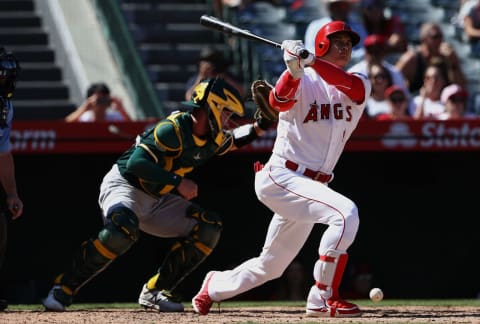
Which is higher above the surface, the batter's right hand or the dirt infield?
the batter's right hand

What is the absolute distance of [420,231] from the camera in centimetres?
990

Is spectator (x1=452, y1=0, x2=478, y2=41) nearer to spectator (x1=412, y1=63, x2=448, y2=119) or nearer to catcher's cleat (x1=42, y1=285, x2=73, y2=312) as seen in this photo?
spectator (x1=412, y1=63, x2=448, y2=119)

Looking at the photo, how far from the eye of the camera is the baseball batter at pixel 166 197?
7.10 meters

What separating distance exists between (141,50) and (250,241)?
2.78 m

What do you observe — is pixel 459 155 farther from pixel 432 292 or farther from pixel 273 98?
pixel 273 98

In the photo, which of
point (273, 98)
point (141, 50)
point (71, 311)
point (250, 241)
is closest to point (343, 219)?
point (273, 98)

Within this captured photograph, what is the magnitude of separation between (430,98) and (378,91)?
0.48 metres

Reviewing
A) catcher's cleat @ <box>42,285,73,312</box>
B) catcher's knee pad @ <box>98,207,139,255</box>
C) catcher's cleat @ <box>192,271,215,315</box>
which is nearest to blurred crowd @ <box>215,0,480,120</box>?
catcher's knee pad @ <box>98,207,139,255</box>

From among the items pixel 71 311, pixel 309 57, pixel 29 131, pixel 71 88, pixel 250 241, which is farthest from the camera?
pixel 71 88

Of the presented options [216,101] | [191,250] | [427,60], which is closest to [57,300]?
[191,250]

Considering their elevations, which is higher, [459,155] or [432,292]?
[459,155]

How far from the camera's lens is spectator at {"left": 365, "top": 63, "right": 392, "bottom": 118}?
33.6ft

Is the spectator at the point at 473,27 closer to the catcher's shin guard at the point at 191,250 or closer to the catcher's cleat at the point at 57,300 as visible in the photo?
the catcher's shin guard at the point at 191,250

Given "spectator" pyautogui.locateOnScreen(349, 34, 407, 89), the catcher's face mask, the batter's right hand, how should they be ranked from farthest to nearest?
"spectator" pyautogui.locateOnScreen(349, 34, 407, 89), the catcher's face mask, the batter's right hand
